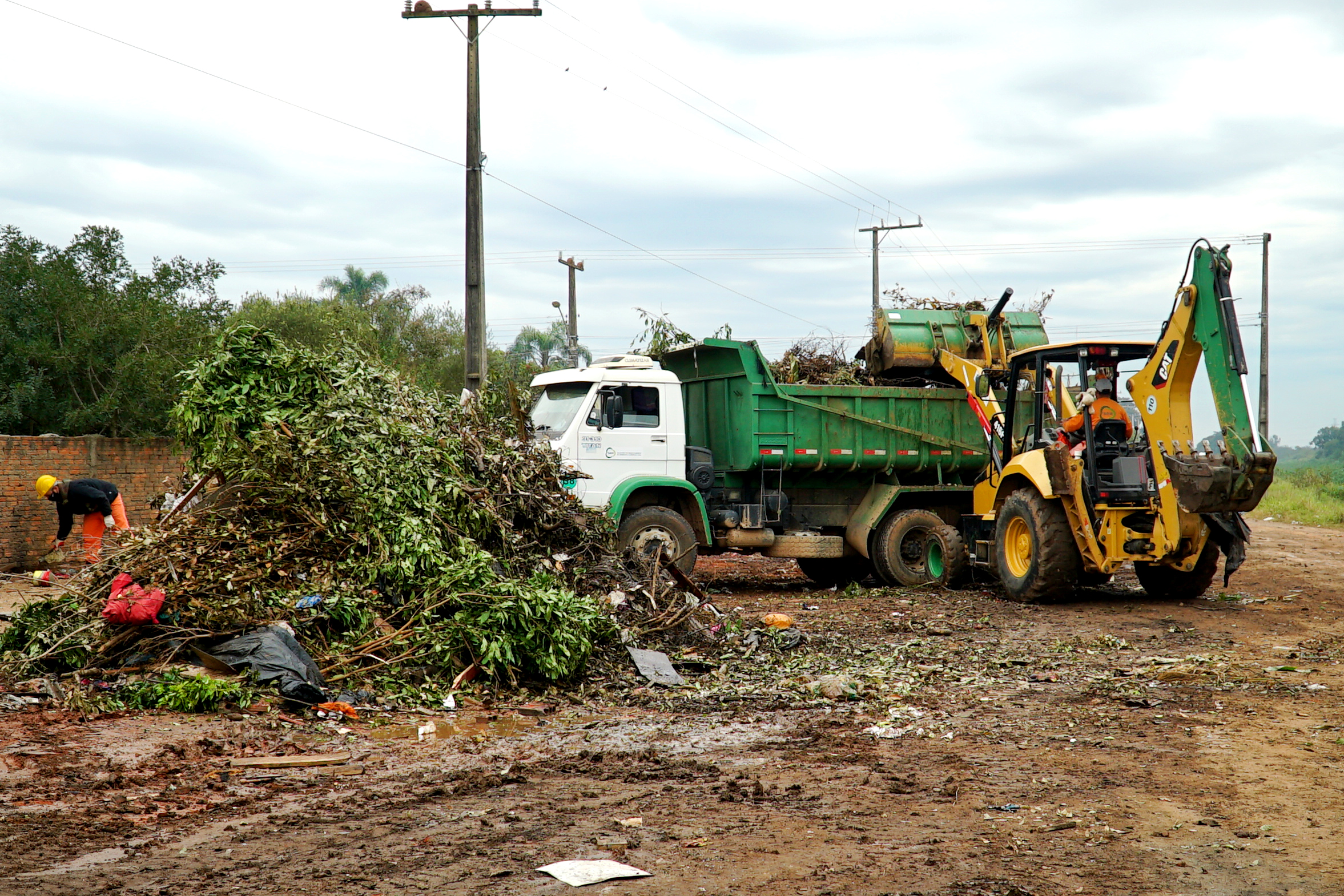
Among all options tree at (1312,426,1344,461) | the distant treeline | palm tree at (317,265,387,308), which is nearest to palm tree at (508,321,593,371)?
palm tree at (317,265,387,308)

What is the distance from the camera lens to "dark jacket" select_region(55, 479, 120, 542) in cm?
1090

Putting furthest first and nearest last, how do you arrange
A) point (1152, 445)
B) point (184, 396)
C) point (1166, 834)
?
point (1152, 445)
point (184, 396)
point (1166, 834)

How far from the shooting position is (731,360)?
12.2 meters

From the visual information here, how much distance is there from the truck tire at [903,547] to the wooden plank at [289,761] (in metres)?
8.18

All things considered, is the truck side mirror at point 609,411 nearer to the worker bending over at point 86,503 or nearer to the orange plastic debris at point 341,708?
the worker bending over at point 86,503

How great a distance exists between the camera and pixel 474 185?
50.6ft

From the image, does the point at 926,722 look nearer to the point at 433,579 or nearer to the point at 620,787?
the point at 620,787

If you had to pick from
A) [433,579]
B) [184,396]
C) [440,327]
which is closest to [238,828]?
[433,579]

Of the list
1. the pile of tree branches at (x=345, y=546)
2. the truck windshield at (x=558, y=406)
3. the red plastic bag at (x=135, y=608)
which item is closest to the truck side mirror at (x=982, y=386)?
the truck windshield at (x=558, y=406)

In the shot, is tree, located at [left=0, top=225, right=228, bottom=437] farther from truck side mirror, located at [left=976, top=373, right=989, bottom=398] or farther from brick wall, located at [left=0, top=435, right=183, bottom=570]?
truck side mirror, located at [left=976, top=373, right=989, bottom=398]

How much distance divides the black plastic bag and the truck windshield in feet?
16.0

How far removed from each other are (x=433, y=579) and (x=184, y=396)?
2.71 m

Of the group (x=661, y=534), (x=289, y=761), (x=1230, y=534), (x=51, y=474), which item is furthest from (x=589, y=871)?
(x=51, y=474)

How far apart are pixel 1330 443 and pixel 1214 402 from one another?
107m
